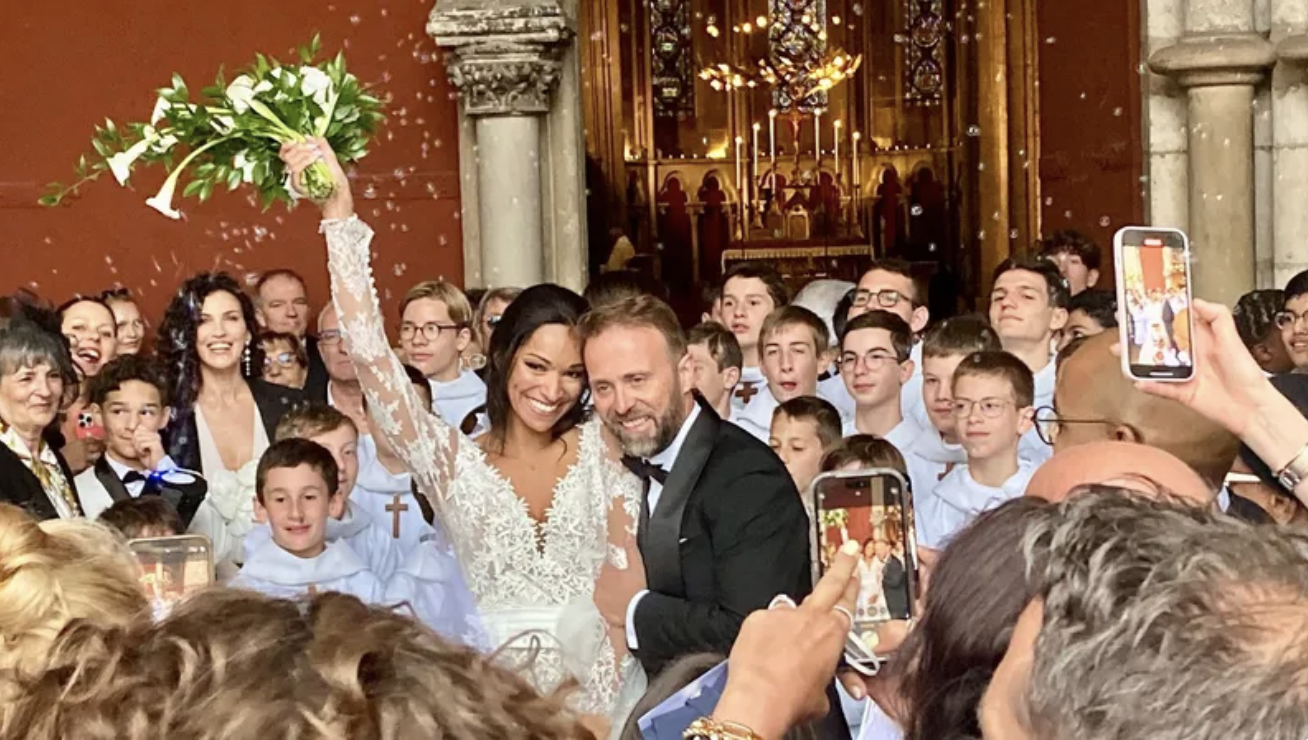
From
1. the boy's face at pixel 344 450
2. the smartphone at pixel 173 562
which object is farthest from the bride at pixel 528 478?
the boy's face at pixel 344 450

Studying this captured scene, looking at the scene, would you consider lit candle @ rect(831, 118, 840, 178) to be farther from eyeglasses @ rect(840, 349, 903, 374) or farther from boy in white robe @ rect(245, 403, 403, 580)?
boy in white robe @ rect(245, 403, 403, 580)

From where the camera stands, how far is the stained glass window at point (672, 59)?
645 inches

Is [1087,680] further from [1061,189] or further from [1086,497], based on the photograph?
[1061,189]

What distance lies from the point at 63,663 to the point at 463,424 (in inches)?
151

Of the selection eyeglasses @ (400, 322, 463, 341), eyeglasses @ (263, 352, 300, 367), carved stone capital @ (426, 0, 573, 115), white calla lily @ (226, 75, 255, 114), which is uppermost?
carved stone capital @ (426, 0, 573, 115)

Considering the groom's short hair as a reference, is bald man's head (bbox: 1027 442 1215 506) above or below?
below

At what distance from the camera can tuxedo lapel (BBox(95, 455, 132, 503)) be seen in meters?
5.12

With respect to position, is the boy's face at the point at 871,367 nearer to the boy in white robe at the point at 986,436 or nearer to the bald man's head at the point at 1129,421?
the boy in white robe at the point at 986,436

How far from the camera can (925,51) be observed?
1623cm

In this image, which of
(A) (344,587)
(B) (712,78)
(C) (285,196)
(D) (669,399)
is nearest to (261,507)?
(A) (344,587)

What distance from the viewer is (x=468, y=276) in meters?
8.54

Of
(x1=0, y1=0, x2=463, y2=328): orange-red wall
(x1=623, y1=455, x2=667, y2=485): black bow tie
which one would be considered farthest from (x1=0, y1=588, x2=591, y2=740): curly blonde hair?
(x1=0, y1=0, x2=463, y2=328): orange-red wall

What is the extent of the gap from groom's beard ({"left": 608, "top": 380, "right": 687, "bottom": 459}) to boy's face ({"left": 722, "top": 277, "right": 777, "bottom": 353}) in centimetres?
329

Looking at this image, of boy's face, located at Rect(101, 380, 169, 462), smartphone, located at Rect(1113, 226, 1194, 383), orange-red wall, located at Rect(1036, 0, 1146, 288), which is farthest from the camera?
orange-red wall, located at Rect(1036, 0, 1146, 288)
